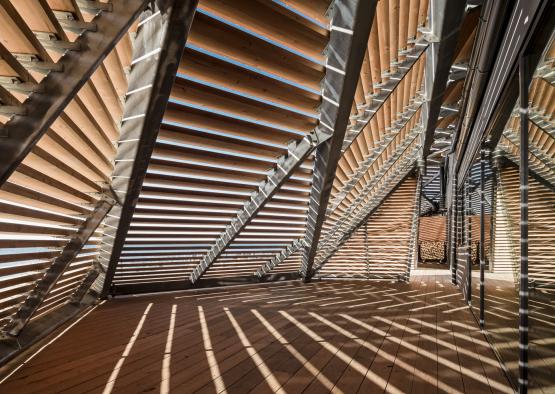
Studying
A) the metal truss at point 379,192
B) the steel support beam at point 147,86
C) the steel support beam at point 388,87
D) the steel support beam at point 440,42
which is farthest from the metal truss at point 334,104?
the metal truss at point 379,192

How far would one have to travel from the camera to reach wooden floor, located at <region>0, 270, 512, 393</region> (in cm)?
261

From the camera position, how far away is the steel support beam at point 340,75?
271 cm

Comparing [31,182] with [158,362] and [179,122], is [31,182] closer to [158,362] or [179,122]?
[179,122]

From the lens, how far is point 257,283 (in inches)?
313

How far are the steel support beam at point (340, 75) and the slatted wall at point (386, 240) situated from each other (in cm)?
399

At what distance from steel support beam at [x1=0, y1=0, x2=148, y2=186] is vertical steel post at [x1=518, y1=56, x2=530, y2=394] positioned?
216 centimetres

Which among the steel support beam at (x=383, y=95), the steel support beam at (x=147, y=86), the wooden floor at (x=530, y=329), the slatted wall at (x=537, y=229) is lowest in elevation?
the wooden floor at (x=530, y=329)

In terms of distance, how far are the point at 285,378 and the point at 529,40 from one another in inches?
100

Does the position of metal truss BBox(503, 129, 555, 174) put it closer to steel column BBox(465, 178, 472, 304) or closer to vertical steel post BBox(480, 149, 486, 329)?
vertical steel post BBox(480, 149, 486, 329)

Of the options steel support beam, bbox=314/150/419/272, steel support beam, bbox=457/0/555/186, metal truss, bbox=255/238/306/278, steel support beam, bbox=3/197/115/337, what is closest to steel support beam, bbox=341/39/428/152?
steel support beam, bbox=457/0/555/186

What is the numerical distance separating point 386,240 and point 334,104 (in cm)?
588

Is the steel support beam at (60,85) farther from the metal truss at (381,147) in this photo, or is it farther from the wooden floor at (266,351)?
the metal truss at (381,147)

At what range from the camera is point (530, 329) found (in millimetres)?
2232

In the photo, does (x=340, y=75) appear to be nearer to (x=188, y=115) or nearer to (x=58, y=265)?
(x=188, y=115)
